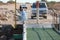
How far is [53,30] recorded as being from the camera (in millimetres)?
17375

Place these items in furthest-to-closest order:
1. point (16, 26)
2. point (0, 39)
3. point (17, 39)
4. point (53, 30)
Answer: point (16, 26), point (0, 39), point (17, 39), point (53, 30)

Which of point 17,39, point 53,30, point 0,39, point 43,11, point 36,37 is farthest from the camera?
point 43,11

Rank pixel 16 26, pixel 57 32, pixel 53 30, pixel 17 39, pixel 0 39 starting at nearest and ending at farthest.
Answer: pixel 57 32 → pixel 53 30 → pixel 17 39 → pixel 0 39 → pixel 16 26

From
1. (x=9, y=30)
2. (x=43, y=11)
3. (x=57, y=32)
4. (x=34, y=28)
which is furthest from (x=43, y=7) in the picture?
(x=57, y=32)

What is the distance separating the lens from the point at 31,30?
1762cm

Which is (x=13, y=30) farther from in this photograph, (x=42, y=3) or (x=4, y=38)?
(x=42, y=3)

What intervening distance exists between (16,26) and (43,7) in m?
9.91

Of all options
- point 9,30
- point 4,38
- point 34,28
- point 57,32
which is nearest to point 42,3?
point 9,30

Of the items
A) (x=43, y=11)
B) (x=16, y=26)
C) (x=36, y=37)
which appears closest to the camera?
(x=36, y=37)

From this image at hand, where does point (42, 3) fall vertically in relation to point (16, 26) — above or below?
A: above

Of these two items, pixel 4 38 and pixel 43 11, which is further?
pixel 43 11

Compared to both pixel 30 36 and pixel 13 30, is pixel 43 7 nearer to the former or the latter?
pixel 13 30

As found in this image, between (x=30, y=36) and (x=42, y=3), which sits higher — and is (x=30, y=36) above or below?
below

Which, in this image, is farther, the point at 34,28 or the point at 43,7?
the point at 43,7
